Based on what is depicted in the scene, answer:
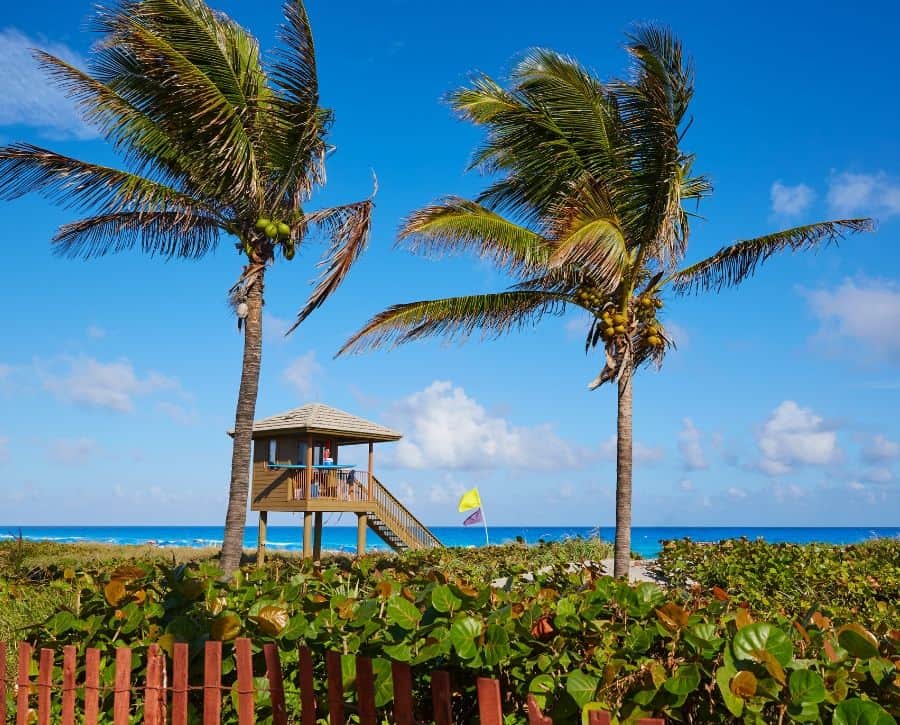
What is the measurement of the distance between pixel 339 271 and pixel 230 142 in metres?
2.72

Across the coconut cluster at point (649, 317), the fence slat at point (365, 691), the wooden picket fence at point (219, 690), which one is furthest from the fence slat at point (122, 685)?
the coconut cluster at point (649, 317)

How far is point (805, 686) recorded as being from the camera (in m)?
2.44

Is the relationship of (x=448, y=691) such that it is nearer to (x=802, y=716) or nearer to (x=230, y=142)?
(x=802, y=716)

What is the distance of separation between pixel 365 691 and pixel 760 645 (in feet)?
4.62

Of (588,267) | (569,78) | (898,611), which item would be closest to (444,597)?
(898,611)

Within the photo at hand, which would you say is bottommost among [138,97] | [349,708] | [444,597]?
[349,708]

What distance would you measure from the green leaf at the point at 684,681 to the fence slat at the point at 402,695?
0.88 m

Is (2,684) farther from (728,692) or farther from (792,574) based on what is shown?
(792,574)

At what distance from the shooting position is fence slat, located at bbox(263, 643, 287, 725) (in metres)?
3.36

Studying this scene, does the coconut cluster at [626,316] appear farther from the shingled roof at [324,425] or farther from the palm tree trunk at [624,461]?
the shingled roof at [324,425]

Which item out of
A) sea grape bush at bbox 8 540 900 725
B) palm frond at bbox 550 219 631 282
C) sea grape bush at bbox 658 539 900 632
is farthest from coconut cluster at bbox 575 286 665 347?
sea grape bush at bbox 8 540 900 725

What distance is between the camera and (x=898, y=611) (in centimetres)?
933

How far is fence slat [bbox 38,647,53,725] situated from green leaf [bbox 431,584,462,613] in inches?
88.4

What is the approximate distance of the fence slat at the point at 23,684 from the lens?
4305 millimetres
